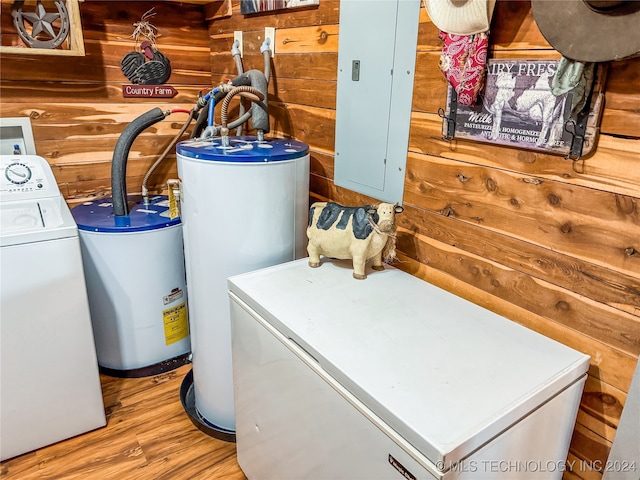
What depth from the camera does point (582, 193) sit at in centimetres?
107

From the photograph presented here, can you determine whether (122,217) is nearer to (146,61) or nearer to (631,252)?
(146,61)

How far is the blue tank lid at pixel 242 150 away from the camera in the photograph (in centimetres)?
146

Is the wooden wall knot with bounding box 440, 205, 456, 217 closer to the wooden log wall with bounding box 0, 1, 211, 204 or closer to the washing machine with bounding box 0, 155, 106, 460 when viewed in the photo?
the washing machine with bounding box 0, 155, 106, 460

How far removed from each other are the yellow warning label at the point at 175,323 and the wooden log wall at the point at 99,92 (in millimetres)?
707

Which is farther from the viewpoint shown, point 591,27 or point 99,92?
Result: point 99,92

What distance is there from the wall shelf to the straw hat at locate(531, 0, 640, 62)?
5.80 ft

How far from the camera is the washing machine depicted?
161 centimetres

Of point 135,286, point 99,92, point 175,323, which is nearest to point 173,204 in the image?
point 135,286

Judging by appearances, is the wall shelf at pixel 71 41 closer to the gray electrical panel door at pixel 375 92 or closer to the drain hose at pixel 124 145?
the drain hose at pixel 124 145

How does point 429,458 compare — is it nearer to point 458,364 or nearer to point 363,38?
point 458,364

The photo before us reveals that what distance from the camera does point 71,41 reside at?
195 centimetres

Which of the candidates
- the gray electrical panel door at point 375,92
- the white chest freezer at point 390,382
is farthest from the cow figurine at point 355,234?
the gray electrical panel door at point 375,92

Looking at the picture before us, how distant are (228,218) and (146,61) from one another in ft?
4.12

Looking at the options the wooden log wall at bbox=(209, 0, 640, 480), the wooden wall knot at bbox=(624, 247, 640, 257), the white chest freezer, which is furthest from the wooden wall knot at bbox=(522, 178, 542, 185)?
the white chest freezer
